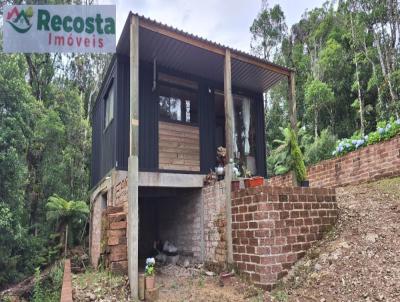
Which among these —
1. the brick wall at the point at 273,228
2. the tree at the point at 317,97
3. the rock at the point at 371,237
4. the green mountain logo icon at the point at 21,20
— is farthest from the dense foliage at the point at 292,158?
the tree at the point at 317,97

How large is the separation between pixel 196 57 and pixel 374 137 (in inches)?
199

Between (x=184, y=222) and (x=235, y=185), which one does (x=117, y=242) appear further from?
(x=184, y=222)

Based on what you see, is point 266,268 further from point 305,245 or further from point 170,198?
point 170,198

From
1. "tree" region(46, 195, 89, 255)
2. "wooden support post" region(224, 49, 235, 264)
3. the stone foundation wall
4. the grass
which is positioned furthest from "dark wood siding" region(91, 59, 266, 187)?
"tree" region(46, 195, 89, 255)

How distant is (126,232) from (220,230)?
1730mm

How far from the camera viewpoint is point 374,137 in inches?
349

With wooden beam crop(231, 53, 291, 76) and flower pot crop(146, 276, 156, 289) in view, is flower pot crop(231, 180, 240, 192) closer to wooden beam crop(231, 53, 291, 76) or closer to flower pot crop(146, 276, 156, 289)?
flower pot crop(146, 276, 156, 289)

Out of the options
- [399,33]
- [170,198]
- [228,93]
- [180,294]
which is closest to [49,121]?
[170,198]

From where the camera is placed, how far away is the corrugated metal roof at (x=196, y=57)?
6.48 meters

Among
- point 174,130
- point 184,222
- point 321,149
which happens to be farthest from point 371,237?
point 321,149

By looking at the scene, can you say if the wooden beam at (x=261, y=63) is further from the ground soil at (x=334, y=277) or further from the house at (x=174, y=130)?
the ground soil at (x=334, y=277)

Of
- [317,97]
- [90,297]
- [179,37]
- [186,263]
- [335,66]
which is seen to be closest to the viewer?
[90,297]

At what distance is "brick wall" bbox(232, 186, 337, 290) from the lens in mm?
5120

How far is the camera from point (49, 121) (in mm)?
14539
